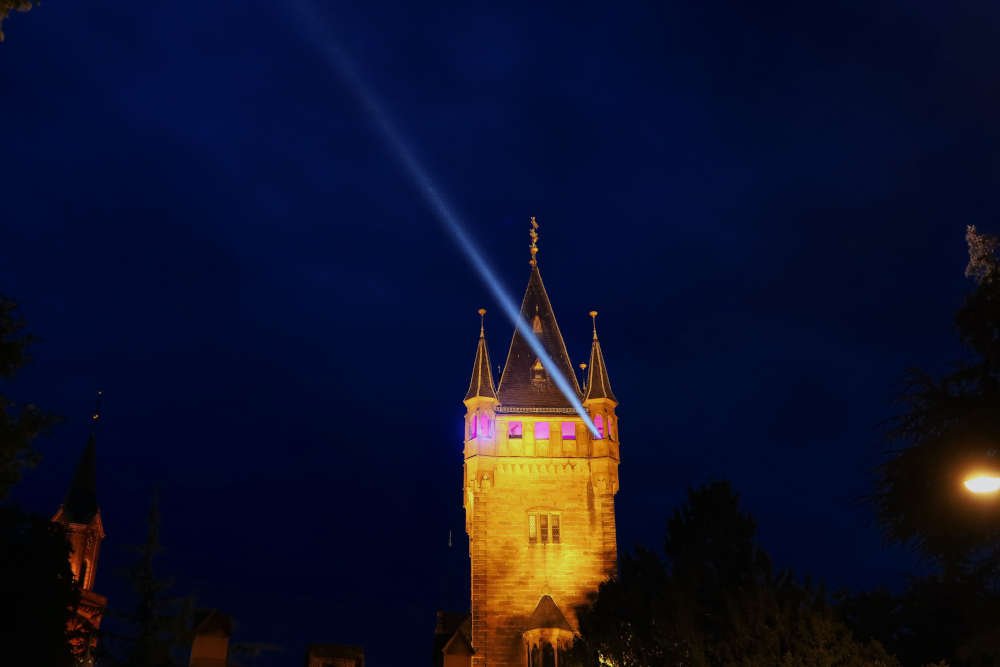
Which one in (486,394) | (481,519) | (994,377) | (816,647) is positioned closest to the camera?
(994,377)

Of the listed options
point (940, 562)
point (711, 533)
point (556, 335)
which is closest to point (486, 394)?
point (556, 335)

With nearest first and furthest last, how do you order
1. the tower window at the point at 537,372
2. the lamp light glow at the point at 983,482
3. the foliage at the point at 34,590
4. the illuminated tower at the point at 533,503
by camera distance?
1. the lamp light glow at the point at 983,482
2. the foliage at the point at 34,590
3. the illuminated tower at the point at 533,503
4. the tower window at the point at 537,372

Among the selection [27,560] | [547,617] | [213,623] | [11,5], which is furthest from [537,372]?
[11,5]

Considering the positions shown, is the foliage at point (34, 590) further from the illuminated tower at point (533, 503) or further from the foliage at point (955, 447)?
the illuminated tower at point (533, 503)

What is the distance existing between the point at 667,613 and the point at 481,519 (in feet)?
59.1

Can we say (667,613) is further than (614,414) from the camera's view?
No

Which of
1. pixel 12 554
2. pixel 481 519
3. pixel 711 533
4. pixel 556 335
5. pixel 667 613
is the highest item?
pixel 556 335

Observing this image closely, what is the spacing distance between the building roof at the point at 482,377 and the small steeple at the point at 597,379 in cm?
545

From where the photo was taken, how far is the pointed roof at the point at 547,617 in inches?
1906

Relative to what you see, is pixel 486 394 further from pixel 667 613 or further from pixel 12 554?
pixel 12 554

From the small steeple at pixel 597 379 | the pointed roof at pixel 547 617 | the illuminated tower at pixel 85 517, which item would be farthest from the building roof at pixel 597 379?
the illuminated tower at pixel 85 517

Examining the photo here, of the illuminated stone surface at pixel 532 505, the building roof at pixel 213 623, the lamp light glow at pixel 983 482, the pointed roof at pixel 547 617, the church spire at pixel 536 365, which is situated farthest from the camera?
the church spire at pixel 536 365

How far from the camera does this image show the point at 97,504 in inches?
Answer: 2443

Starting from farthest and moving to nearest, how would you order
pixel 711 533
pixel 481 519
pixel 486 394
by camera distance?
pixel 486 394 → pixel 481 519 → pixel 711 533
